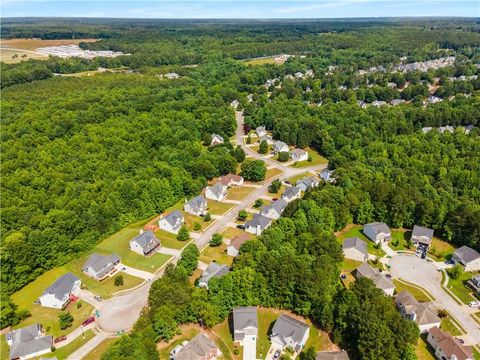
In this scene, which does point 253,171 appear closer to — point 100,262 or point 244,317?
point 100,262

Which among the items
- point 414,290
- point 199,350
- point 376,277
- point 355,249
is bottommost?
point 414,290

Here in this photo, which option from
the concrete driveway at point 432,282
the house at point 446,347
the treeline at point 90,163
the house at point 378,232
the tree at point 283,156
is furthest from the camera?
the tree at point 283,156

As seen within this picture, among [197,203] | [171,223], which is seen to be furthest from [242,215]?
[171,223]

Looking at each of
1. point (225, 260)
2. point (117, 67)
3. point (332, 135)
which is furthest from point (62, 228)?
point (117, 67)

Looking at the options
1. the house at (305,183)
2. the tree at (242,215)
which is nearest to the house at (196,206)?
the tree at (242,215)

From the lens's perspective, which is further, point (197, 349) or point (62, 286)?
point (62, 286)

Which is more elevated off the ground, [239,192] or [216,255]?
[216,255]

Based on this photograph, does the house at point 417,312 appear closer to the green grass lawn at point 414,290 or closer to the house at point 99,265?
the green grass lawn at point 414,290
